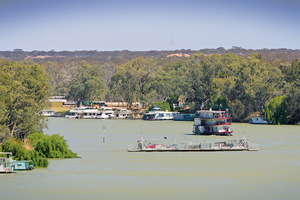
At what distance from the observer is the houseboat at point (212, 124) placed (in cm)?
9219

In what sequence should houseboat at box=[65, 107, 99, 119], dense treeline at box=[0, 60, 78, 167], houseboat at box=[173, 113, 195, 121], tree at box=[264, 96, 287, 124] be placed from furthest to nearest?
houseboat at box=[65, 107, 99, 119]
houseboat at box=[173, 113, 195, 121]
tree at box=[264, 96, 287, 124]
dense treeline at box=[0, 60, 78, 167]

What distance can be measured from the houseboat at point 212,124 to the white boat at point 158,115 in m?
68.4

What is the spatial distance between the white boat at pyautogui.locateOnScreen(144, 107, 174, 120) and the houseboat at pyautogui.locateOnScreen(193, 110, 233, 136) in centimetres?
Result: 6836

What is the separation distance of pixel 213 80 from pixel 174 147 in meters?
82.2

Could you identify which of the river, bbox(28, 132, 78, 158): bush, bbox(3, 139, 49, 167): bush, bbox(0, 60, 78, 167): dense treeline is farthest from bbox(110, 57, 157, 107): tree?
bbox(3, 139, 49, 167): bush

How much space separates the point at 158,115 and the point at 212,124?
233 ft

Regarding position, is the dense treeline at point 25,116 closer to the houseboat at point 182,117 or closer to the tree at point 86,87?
the houseboat at point 182,117

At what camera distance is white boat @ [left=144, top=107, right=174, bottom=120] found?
16255cm

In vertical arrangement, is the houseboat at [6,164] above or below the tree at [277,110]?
below

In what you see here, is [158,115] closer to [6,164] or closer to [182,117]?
[182,117]

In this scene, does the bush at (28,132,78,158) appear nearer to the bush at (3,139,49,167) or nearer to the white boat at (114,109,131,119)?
the bush at (3,139,49,167)

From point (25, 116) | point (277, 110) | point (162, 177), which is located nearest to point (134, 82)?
point (277, 110)

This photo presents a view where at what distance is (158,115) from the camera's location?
163m

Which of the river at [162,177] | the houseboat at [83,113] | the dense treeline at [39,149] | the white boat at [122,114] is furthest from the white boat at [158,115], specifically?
the dense treeline at [39,149]
